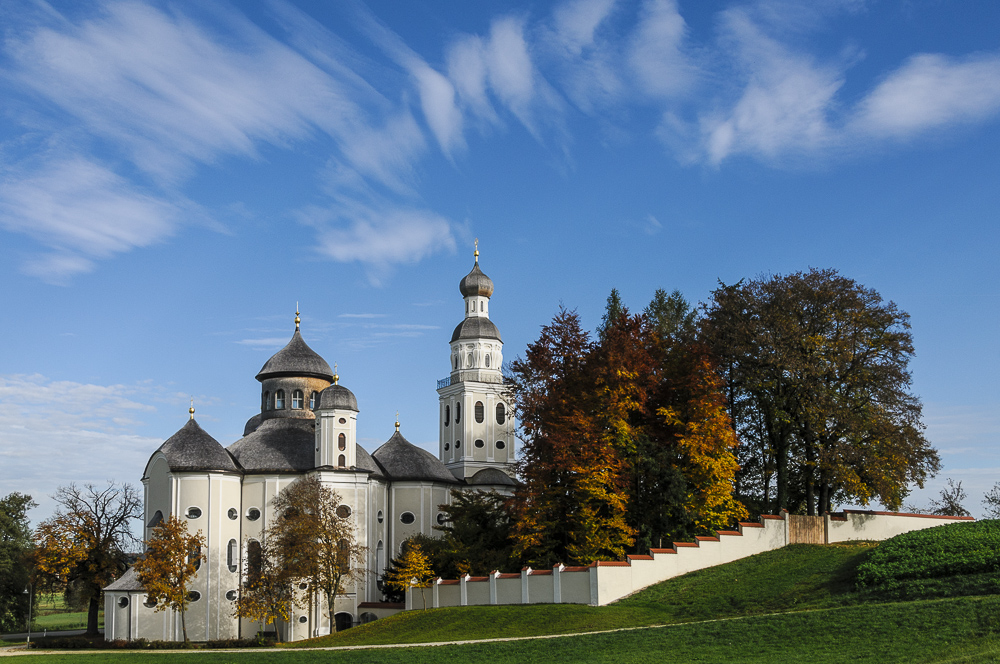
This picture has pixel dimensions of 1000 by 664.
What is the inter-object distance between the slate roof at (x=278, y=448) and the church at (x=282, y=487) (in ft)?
0.23

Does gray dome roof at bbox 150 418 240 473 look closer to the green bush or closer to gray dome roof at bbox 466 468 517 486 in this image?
gray dome roof at bbox 466 468 517 486

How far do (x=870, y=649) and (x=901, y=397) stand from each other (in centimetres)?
2304

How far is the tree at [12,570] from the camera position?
198ft

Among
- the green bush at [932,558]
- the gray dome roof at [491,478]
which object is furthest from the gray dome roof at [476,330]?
the green bush at [932,558]

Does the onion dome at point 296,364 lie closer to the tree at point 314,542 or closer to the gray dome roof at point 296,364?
the gray dome roof at point 296,364

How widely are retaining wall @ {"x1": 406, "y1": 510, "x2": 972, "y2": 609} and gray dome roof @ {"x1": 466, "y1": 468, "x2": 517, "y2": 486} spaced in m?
20.5

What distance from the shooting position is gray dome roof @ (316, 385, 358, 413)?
53906 millimetres

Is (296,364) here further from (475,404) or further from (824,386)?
(824,386)

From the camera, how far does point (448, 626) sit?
32.2m

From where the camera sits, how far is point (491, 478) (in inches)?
2467

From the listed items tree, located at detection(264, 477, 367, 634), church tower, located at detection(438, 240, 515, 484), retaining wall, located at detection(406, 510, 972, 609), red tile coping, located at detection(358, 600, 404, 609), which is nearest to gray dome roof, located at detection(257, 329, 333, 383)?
church tower, located at detection(438, 240, 515, 484)

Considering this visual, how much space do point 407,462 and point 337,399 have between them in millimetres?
7331

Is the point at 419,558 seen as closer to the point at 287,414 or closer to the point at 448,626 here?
the point at 448,626

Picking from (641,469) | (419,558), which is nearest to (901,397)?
(641,469)
